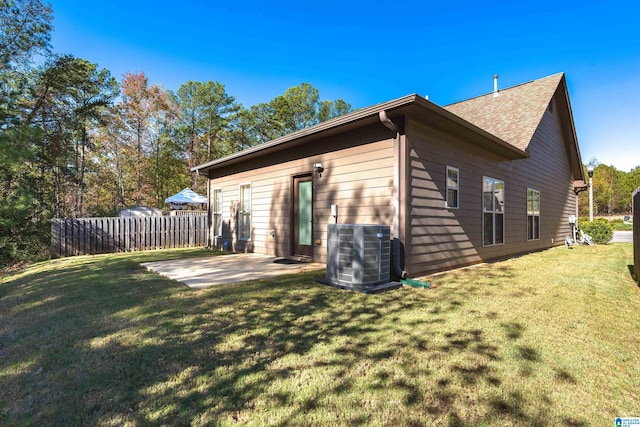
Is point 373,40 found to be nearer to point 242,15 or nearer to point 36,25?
point 242,15

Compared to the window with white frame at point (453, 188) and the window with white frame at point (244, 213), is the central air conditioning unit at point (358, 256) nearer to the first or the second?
the window with white frame at point (453, 188)

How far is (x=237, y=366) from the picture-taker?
6.55ft

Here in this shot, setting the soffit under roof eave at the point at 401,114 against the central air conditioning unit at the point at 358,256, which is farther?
the soffit under roof eave at the point at 401,114

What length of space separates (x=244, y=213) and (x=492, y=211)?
6.59 metres

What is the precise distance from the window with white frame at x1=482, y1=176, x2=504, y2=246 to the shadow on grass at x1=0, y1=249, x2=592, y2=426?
13.0 ft

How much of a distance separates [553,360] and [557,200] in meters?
11.7

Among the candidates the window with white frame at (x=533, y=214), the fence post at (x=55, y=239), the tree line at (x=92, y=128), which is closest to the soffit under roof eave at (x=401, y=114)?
the window with white frame at (x=533, y=214)

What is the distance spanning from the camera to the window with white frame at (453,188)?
230 inches

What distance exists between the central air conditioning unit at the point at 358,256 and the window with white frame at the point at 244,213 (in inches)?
182

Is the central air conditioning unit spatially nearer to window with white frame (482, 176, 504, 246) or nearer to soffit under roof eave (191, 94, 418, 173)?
soffit under roof eave (191, 94, 418, 173)

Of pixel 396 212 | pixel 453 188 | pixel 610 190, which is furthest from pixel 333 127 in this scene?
pixel 610 190

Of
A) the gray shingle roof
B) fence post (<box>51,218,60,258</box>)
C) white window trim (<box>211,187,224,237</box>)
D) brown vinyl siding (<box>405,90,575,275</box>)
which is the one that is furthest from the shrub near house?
fence post (<box>51,218,60,258</box>)

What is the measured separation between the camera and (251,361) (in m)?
2.07

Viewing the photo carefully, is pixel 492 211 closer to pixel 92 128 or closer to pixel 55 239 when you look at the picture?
pixel 55 239
